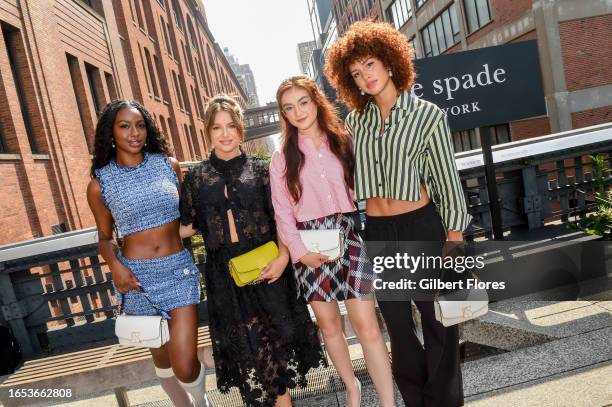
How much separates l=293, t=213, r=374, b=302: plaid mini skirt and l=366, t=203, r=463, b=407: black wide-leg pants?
0.45 feet

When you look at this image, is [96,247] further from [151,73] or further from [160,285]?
[151,73]

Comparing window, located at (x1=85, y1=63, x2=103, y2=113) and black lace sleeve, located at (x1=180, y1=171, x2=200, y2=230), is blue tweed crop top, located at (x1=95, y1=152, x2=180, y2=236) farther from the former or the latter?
window, located at (x1=85, y1=63, x2=103, y2=113)

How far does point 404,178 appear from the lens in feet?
7.36

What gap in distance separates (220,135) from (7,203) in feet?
23.8

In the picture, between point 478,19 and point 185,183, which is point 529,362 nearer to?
point 185,183

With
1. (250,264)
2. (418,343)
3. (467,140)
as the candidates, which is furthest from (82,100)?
(467,140)

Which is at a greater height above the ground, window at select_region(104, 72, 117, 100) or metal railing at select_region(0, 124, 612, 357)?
window at select_region(104, 72, 117, 100)

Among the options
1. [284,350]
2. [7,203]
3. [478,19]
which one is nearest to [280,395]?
[284,350]

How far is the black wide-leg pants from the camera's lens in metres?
2.34

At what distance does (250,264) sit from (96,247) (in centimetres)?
219

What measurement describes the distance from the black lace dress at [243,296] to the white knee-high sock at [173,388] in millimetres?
330

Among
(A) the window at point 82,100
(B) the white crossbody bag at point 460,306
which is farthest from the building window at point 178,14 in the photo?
(B) the white crossbody bag at point 460,306

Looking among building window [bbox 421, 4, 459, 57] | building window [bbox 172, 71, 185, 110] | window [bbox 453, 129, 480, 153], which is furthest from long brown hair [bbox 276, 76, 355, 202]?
building window [bbox 172, 71, 185, 110]

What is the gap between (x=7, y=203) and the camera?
25.7 ft
